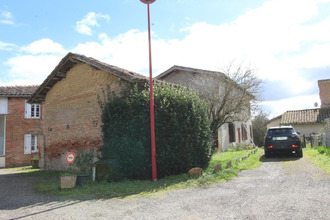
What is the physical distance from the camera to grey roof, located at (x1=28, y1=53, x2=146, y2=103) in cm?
998

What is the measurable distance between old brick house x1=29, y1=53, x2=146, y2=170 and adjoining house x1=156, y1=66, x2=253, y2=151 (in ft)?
13.8

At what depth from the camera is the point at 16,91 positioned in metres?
19.7

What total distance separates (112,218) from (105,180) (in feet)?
11.4

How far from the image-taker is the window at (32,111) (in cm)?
1989

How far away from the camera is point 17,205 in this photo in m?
6.04

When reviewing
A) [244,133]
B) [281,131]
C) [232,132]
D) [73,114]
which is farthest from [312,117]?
[73,114]

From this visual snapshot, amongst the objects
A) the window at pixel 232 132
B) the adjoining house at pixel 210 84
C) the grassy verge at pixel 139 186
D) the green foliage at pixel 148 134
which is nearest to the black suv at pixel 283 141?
the adjoining house at pixel 210 84

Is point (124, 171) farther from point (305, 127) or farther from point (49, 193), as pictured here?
point (305, 127)

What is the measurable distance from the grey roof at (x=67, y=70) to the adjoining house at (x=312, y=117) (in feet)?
77.0

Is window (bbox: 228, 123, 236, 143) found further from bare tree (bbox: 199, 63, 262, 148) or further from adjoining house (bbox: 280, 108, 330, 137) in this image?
adjoining house (bbox: 280, 108, 330, 137)

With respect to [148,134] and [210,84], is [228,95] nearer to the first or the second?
[210,84]

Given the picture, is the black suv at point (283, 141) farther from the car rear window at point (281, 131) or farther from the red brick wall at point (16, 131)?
the red brick wall at point (16, 131)

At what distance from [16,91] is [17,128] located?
290 cm

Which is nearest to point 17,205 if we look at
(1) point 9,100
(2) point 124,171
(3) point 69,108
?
(2) point 124,171
